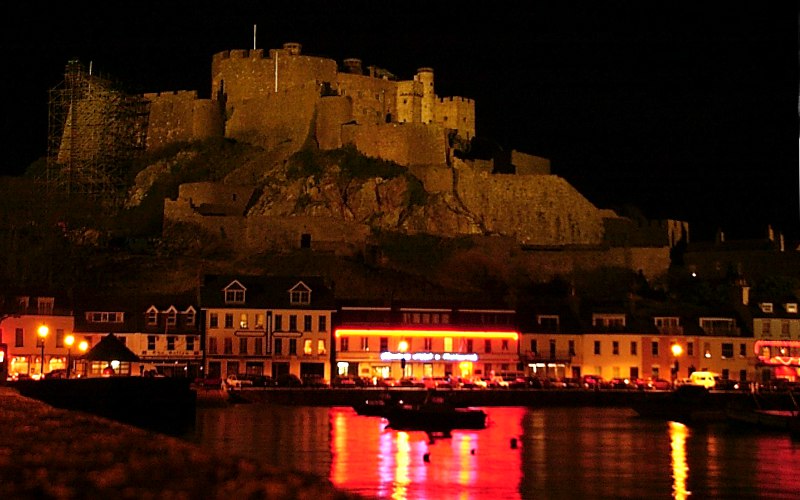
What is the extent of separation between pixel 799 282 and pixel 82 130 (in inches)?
2221

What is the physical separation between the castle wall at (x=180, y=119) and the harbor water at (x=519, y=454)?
49808 mm

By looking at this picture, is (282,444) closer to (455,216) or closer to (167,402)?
(167,402)

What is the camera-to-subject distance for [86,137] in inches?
4294

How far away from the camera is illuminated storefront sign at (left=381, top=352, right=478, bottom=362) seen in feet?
256

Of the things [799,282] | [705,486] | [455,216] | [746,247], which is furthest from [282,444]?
[746,247]

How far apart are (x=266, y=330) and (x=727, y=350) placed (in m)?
27.4

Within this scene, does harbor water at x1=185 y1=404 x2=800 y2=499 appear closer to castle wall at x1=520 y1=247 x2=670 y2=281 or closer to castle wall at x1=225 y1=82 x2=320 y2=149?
castle wall at x1=520 y1=247 x2=670 y2=281

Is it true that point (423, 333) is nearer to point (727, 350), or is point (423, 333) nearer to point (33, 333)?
point (727, 350)

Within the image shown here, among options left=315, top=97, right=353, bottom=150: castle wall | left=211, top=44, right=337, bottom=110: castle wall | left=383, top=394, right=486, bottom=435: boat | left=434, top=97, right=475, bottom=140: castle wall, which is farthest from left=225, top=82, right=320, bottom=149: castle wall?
left=383, top=394, right=486, bottom=435: boat

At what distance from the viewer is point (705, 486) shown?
3966 centimetres

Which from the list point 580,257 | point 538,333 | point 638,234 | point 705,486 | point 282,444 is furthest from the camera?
point 638,234

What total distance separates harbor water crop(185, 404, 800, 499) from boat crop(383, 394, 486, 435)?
475 millimetres

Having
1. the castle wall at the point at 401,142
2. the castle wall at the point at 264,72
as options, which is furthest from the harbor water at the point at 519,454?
the castle wall at the point at 264,72

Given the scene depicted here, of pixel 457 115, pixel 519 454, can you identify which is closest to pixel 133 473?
pixel 519 454
